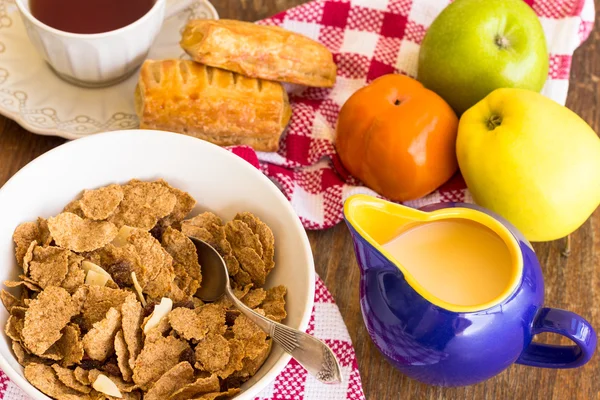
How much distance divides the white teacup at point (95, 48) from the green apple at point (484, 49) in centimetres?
43

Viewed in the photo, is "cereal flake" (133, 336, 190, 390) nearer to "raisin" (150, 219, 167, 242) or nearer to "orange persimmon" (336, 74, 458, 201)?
"raisin" (150, 219, 167, 242)

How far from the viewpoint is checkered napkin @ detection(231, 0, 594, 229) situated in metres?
1.13

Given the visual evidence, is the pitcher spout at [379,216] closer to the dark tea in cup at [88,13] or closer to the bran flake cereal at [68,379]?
the bran flake cereal at [68,379]

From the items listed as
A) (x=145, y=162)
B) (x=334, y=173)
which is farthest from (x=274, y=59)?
(x=145, y=162)

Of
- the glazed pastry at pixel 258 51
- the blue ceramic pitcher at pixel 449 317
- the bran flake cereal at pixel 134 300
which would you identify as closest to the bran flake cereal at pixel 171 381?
the bran flake cereal at pixel 134 300

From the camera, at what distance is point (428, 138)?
42.3 inches

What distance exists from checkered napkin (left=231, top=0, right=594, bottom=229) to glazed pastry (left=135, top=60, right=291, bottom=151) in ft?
0.18

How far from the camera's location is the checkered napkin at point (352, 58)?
3.71 ft

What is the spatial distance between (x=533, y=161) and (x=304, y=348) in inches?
17.7

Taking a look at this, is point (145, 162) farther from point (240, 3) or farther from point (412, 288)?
point (240, 3)

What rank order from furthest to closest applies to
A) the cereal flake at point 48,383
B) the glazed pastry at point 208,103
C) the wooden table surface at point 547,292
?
the glazed pastry at point 208,103
the wooden table surface at point 547,292
the cereal flake at point 48,383

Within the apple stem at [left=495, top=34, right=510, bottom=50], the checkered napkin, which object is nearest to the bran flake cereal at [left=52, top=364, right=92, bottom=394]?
the checkered napkin

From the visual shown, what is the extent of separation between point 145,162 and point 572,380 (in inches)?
25.0

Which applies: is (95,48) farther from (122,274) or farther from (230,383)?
(230,383)
